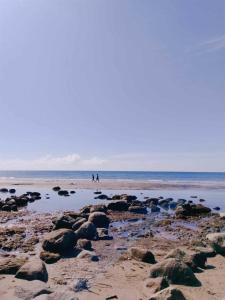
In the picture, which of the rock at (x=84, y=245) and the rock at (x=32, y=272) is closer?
the rock at (x=32, y=272)

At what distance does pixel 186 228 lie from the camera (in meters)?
22.6

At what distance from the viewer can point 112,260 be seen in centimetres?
1436

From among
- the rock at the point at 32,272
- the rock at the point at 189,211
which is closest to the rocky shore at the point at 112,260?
the rock at the point at 32,272

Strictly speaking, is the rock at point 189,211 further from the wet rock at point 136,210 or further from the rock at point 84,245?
the rock at point 84,245

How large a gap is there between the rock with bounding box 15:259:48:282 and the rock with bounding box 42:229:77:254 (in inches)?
146

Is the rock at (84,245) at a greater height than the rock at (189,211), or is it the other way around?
the rock at (189,211)

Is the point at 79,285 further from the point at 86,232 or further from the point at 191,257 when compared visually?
the point at 86,232

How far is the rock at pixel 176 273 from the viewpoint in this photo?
447 inches

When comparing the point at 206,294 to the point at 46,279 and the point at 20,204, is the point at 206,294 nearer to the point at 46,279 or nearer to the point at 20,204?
the point at 46,279

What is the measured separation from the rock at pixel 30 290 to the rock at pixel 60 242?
531cm

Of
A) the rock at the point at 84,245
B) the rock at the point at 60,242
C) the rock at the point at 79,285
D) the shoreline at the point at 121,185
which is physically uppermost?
the shoreline at the point at 121,185

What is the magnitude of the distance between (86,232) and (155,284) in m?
8.20

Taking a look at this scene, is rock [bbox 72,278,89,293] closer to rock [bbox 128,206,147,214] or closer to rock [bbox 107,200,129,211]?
rock [bbox 128,206,147,214]

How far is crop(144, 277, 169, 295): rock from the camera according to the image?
10492 millimetres
